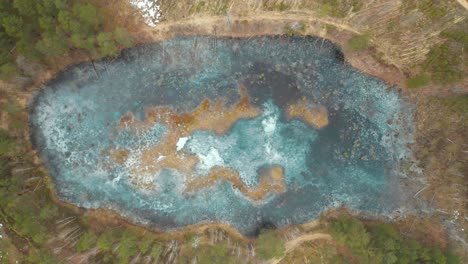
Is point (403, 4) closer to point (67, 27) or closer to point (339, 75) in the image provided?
point (339, 75)

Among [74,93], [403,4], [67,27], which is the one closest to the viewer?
[67,27]

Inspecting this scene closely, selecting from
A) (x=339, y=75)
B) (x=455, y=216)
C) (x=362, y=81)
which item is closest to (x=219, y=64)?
(x=339, y=75)

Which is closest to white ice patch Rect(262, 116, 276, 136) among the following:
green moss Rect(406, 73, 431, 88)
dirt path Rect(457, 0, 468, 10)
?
green moss Rect(406, 73, 431, 88)

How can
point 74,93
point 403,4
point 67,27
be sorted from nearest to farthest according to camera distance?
point 67,27, point 403,4, point 74,93

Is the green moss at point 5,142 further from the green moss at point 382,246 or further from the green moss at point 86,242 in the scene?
the green moss at point 382,246

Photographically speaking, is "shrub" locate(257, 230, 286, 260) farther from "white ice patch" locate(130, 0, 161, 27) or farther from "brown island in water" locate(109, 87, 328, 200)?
"white ice patch" locate(130, 0, 161, 27)

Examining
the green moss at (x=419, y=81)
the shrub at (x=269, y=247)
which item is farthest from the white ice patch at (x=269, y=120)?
the green moss at (x=419, y=81)
